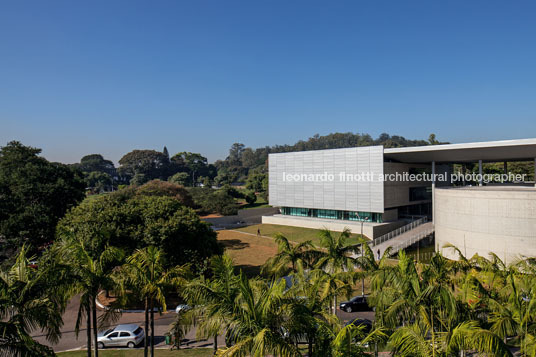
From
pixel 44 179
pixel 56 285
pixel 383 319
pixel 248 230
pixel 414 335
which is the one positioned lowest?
pixel 248 230

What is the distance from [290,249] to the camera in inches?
727

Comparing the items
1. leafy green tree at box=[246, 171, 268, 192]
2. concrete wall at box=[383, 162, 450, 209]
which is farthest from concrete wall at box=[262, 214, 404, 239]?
leafy green tree at box=[246, 171, 268, 192]

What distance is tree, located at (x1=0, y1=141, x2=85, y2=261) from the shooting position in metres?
32.2

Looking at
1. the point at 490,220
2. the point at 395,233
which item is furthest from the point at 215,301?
the point at 395,233

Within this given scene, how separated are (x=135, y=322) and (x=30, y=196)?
25644 mm

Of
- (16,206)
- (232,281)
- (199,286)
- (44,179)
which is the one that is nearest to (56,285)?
(199,286)

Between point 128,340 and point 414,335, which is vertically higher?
point 414,335

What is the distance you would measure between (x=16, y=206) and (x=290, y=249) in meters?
32.1

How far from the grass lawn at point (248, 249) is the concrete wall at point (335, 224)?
26.7ft

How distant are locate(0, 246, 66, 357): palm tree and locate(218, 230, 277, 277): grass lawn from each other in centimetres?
1962

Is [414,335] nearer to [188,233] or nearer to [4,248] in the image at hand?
[188,233]

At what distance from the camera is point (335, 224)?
4978 cm

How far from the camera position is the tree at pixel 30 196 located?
106ft

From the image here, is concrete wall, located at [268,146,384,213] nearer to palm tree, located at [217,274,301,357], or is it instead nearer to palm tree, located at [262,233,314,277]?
palm tree, located at [262,233,314,277]
